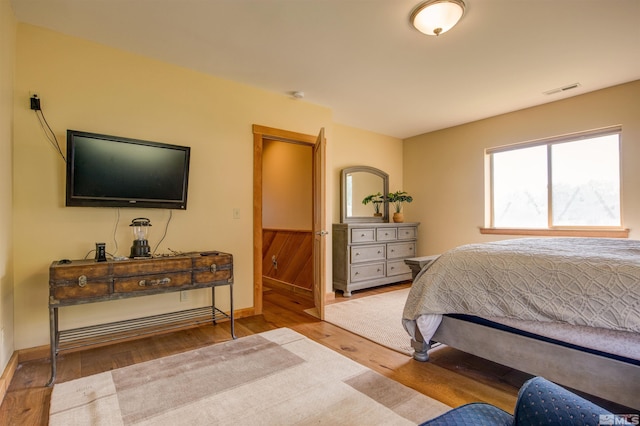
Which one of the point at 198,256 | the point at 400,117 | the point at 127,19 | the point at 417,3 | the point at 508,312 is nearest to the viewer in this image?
the point at 508,312

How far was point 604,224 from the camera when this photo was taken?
360 centimetres

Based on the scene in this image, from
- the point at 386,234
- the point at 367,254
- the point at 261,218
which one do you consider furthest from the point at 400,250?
the point at 261,218

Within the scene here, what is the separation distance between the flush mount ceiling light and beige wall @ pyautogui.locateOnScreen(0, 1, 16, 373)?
2717mm

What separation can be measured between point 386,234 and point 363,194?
80cm

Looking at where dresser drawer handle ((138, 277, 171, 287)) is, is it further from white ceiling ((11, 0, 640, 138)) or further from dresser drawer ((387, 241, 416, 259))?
dresser drawer ((387, 241, 416, 259))

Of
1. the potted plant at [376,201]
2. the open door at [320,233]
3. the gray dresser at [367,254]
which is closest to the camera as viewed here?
the open door at [320,233]

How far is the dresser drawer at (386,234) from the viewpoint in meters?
4.72

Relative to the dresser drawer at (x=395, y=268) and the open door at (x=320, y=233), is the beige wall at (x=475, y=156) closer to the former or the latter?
the dresser drawer at (x=395, y=268)

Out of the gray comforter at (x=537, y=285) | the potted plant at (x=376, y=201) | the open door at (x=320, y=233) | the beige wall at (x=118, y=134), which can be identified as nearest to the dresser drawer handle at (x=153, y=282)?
the beige wall at (x=118, y=134)

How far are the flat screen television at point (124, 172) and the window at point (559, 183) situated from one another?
429 cm

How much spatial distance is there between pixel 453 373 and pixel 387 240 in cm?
277

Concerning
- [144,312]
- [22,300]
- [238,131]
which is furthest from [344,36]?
[22,300]

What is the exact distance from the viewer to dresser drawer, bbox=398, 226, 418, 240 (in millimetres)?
5051

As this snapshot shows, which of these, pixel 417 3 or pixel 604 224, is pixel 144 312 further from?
pixel 604 224
